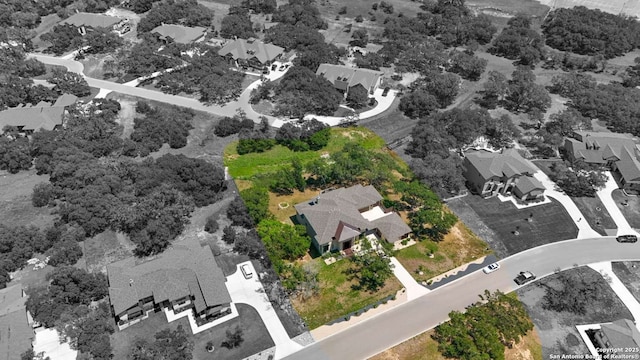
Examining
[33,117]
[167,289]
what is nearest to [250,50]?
[33,117]

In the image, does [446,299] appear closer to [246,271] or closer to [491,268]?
[491,268]

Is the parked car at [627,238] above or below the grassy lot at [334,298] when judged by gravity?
above

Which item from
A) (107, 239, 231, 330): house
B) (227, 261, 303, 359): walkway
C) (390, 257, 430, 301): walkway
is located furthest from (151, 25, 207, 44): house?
(390, 257, 430, 301): walkway

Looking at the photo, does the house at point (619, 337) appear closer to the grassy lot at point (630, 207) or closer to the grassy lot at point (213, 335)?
→ the grassy lot at point (630, 207)

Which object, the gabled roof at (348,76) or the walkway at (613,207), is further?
the gabled roof at (348,76)

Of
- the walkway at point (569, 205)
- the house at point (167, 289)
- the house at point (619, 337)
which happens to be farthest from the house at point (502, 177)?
the house at point (167, 289)

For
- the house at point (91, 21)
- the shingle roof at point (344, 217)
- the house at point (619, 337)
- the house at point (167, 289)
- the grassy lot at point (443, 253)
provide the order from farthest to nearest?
the house at point (91, 21)
the shingle roof at point (344, 217)
the grassy lot at point (443, 253)
the house at point (167, 289)
the house at point (619, 337)
